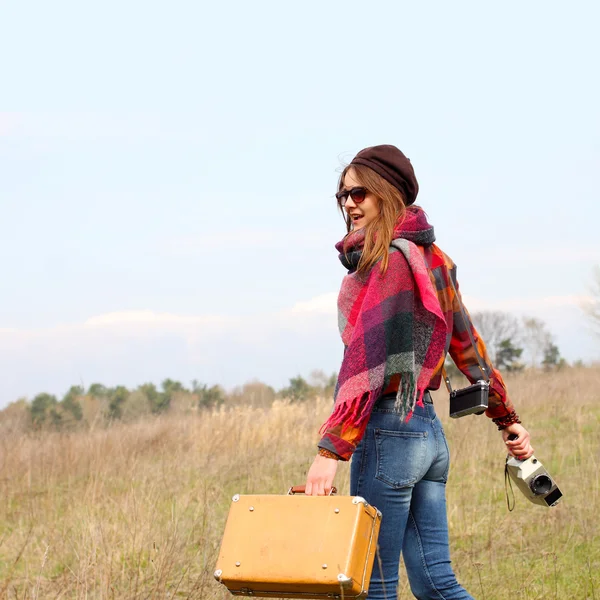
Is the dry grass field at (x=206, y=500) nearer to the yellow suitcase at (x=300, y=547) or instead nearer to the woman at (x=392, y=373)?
the yellow suitcase at (x=300, y=547)

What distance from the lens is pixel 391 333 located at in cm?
229

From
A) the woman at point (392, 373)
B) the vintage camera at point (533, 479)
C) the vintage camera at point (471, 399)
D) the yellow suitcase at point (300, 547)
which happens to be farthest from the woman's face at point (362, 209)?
the vintage camera at point (533, 479)

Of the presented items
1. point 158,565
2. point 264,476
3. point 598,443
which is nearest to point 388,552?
point 158,565

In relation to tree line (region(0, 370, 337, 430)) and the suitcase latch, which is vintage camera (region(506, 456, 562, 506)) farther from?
tree line (region(0, 370, 337, 430))

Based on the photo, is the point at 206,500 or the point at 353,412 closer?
the point at 353,412

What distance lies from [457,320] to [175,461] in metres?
5.23

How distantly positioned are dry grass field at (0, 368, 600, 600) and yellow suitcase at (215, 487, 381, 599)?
96 centimetres

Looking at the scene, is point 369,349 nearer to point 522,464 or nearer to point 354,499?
point 354,499

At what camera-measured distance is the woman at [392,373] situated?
2.23m

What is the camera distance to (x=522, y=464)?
2.75 metres

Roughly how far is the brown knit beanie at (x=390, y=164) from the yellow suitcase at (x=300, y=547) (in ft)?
3.30

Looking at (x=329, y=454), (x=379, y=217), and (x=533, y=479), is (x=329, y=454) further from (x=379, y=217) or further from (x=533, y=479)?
(x=533, y=479)

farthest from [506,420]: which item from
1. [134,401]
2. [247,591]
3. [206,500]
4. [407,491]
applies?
[134,401]

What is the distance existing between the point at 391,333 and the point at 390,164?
0.55 metres
